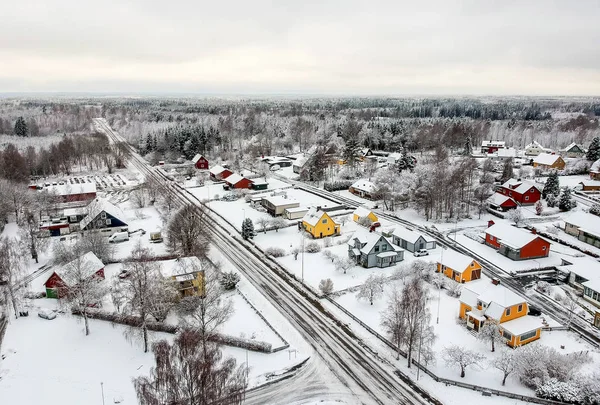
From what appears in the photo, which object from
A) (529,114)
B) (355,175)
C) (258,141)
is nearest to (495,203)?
(355,175)

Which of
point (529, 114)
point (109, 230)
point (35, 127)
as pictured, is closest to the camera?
point (109, 230)

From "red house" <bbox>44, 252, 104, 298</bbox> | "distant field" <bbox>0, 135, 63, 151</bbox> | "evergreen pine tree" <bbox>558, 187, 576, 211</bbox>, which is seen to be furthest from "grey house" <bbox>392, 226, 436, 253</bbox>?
"distant field" <bbox>0, 135, 63, 151</bbox>

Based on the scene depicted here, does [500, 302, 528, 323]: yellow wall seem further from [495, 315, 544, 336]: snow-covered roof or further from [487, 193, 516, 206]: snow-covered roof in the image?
[487, 193, 516, 206]: snow-covered roof

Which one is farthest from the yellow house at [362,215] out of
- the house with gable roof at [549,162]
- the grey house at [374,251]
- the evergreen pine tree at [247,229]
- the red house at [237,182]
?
the house with gable roof at [549,162]

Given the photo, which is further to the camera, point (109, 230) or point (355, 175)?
point (355, 175)

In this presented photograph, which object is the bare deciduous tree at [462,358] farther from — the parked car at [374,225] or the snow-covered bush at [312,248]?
the parked car at [374,225]

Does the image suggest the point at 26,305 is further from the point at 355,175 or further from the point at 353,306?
the point at 355,175
